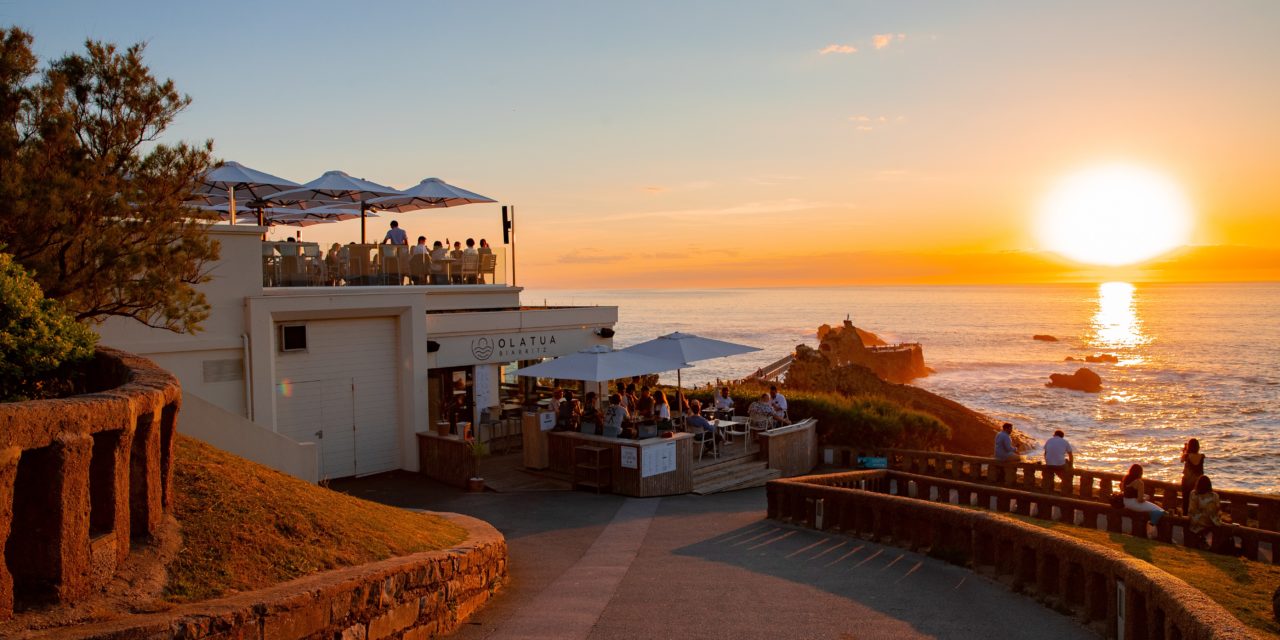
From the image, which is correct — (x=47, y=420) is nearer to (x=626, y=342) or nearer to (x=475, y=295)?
(x=475, y=295)

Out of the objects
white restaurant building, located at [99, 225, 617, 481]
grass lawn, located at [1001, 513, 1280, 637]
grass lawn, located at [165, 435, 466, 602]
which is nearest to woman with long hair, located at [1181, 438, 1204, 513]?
grass lawn, located at [1001, 513, 1280, 637]

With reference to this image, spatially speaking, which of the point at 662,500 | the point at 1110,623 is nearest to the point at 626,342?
the point at 662,500

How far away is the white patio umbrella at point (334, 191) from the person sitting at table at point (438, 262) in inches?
67.0

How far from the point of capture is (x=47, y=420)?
18.9 feet

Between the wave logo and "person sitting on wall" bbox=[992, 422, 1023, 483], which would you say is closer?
"person sitting on wall" bbox=[992, 422, 1023, 483]

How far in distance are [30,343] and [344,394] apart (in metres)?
10.9

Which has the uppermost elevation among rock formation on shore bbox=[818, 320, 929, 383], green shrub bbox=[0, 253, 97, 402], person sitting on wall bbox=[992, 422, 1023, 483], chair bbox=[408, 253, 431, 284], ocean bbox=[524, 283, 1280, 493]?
chair bbox=[408, 253, 431, 284]

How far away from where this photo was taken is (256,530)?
7.92 meters

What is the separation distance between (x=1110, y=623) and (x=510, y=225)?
19.8 metres

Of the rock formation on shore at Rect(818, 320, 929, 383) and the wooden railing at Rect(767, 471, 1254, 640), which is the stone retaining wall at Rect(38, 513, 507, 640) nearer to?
the wooden railing at Rect(767, 471, 1254, 640)

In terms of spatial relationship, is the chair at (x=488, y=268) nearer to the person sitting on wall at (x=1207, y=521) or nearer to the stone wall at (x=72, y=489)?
the stone wall at (x=72, y=489)

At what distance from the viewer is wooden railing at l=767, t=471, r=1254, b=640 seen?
291 inches


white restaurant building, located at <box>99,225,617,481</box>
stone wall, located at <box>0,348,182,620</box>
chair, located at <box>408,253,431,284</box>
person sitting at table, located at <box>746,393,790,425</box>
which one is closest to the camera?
stone wall, located at <box>0,348,182,620</box>

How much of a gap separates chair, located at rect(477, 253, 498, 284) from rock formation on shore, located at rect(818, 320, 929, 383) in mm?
34429
